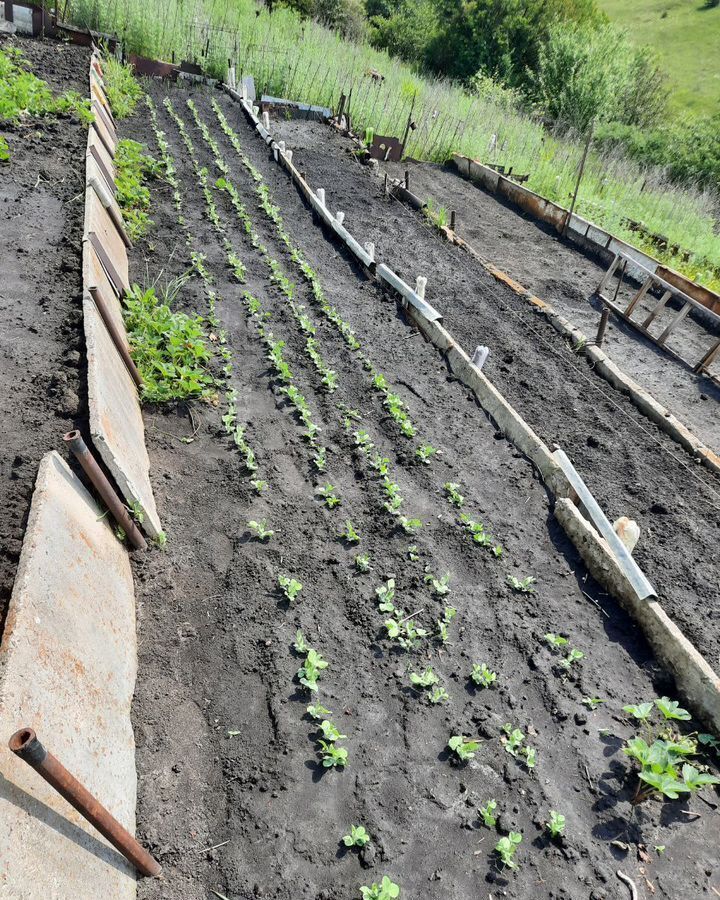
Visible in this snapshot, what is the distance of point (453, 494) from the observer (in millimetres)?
5234

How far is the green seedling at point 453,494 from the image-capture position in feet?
17.1

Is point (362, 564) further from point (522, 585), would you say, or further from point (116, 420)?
point (116, 420)

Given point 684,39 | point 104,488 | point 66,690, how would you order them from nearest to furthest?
point 66,690 < point 104,488 < point 684,39

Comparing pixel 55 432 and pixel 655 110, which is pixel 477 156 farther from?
pixel 55 432

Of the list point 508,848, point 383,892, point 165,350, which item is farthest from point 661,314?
point 383,892

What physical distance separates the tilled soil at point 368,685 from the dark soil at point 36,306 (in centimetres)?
94

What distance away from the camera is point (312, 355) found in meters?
6.65

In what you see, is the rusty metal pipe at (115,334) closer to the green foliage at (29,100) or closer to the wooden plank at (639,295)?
the green foliage at (29,100)

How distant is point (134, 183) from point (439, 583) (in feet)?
27.9

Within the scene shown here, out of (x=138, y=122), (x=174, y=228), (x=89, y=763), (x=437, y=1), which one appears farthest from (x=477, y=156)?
(x=437, y=1)

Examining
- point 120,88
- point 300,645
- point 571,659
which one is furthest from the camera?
point 120,88

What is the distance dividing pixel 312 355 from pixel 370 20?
3459 cm

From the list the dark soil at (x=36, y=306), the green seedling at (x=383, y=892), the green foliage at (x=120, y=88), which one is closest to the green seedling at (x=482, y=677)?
the green seedling at (x=383, y=892)

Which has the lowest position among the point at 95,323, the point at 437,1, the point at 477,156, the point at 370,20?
the point at 95,323
